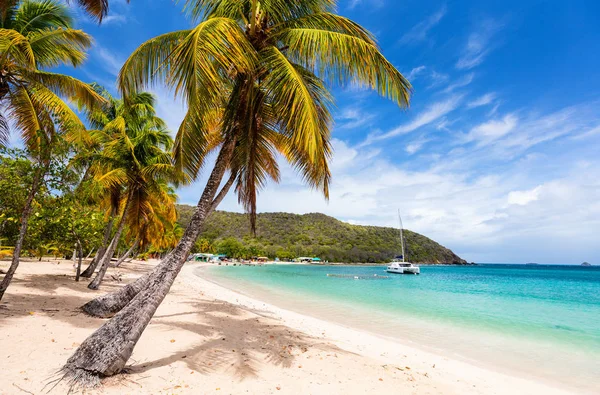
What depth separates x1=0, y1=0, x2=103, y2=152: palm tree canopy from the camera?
7.34m

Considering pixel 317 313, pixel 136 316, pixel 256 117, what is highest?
pixel 256 117

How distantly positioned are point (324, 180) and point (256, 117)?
1765 millimetres

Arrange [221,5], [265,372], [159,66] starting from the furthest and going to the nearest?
1. [221,5]
2. [159,66]
3. [265,372]

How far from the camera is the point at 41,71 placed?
26.0 feet

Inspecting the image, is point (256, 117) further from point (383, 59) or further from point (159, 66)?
point (383, 59)

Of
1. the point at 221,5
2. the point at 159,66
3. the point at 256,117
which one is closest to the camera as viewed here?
the point at 159,66

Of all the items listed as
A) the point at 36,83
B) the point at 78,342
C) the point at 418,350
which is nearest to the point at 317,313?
the point at 418,350

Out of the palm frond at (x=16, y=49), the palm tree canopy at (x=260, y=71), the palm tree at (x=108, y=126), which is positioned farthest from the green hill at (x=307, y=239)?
the palm tree canopy at (x=260, y=71)

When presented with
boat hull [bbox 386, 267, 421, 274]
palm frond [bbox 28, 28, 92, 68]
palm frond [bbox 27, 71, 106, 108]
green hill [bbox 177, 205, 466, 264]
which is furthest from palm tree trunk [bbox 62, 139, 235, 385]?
green hill [bbox 177, 205, 466, 264]

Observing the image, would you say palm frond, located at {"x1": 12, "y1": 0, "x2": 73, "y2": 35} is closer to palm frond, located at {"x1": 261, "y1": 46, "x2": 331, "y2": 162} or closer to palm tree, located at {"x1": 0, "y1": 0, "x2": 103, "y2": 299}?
palm tree, located at {"x1": 0, "y1": 0, "x2": 103, "y2": 299}

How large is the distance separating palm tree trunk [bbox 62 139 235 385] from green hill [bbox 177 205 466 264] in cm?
8351

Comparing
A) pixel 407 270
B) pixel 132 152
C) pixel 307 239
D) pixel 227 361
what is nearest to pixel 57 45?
pixel 132 152

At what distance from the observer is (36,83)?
757 centimetres

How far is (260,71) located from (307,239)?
322 feet
